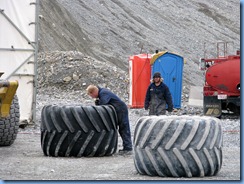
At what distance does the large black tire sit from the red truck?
222 inches

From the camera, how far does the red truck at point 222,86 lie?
1758 centimetres

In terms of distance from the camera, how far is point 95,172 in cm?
968

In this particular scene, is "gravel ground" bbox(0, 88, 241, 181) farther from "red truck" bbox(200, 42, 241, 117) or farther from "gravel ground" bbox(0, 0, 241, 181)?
"red truck" bbox(200, 42, 241, 117)

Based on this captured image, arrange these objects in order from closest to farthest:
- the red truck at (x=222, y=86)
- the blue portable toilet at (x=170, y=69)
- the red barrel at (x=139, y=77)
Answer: the red truck at (x=222, y=86), the blue portable toilet at (x=170, y=69), the red barrel at (x=139, y=77)

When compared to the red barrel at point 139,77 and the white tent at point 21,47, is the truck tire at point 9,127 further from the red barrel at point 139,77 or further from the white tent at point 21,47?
the red barrel at point 139,77

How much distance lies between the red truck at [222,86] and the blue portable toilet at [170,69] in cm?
395

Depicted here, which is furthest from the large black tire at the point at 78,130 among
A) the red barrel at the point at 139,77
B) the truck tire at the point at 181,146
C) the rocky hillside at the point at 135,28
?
the rocky hillside at the point at 135,28

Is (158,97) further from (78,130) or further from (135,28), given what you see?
(135,28)

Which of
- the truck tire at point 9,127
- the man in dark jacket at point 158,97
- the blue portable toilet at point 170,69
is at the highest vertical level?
the blue portable toilet at point 170,69

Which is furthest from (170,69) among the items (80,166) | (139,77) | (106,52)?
(106,52)

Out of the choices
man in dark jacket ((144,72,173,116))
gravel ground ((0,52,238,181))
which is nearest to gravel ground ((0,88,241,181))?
gravel ground ((0,52,238,181))

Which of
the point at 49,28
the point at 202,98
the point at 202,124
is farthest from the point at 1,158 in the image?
the point at 49,28

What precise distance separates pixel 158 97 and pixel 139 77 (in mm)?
9372

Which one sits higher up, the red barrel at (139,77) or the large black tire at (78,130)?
the red barrel at (139,77)
